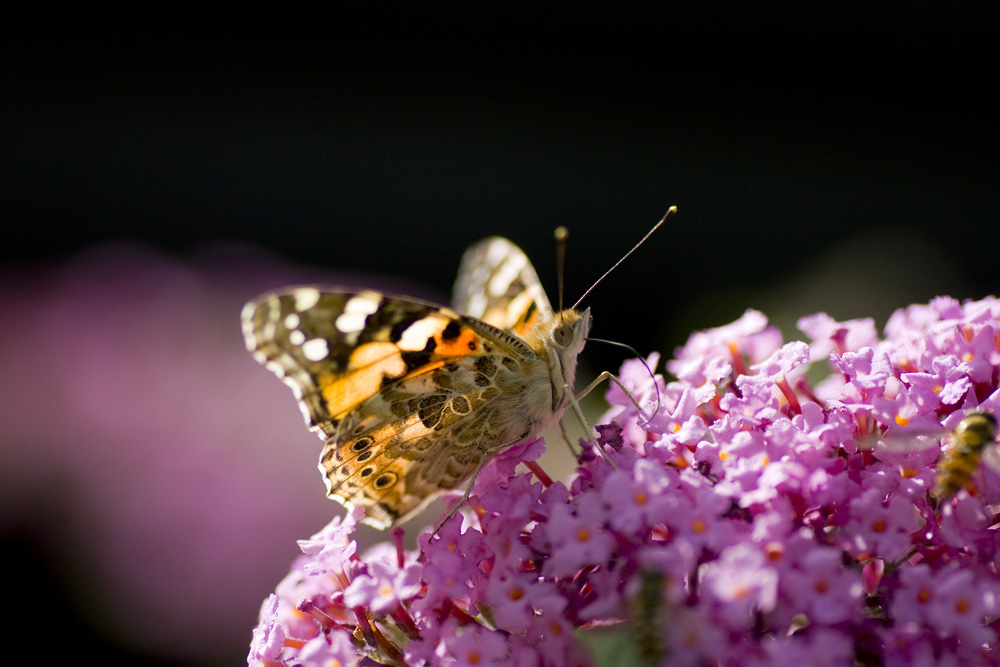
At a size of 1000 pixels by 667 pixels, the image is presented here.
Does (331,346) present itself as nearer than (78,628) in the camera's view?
Yes

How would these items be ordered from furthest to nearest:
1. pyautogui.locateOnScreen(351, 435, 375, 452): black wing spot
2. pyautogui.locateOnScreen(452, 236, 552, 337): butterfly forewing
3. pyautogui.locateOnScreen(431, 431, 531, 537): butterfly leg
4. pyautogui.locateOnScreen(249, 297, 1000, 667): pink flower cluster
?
pyautogui.locateOnScreen(452, 236, 552, 337): butterfly forewing
pyautogui.locateOnScreen(351, 435, 375, 452): black wing spot
pyautogui.locateOnScreen(431, 431, 531, 537): butterfly leg
pyautogui.locateOnScreen(249, 297, 1000, 667): pink flower cluster

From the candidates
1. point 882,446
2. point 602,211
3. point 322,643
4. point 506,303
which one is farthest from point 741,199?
point 322,643

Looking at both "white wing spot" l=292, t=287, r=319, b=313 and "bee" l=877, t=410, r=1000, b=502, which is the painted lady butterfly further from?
"bee" l=877, t=410, r=1000, b=502

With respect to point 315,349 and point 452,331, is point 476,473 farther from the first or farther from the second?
point 315,349

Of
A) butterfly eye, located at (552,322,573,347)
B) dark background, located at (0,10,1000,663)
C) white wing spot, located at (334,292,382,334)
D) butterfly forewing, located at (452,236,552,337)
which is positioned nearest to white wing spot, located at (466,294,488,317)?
butterfly forewing, located at (452,236,552,337)

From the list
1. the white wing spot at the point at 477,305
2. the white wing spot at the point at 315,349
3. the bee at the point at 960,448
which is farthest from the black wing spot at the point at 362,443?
the bee at the point at 960,448

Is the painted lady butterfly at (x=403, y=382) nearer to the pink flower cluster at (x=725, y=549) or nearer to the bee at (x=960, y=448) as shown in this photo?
the pink flower cluster at (x=725, y=549)

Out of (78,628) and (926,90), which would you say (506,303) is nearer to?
(78,628)
